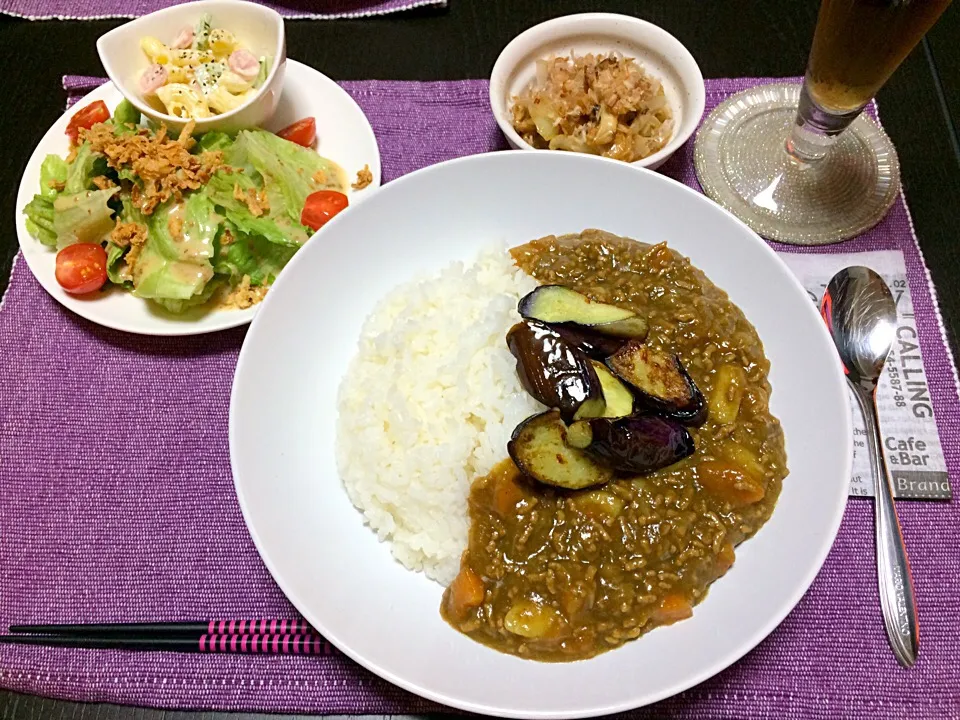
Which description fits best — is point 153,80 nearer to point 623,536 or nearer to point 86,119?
point 86,119

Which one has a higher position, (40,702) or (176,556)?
(176,556)

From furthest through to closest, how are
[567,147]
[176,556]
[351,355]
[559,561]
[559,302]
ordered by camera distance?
[567,147], [351,355], [176,556], [559,302], [559,561]

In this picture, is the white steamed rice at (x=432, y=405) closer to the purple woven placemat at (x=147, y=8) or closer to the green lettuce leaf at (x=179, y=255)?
the green lettuce leaf at (x=179, y=255)

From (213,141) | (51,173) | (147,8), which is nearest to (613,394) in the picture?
(213,141)

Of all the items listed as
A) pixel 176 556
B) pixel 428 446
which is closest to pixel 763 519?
pixel 428 446

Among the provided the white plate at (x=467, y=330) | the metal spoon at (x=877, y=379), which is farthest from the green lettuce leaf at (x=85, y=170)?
the metal spoon at (x=877, y=379)

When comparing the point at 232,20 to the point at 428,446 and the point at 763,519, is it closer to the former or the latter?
the point at 428,446

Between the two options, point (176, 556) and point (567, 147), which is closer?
point (176, 556)

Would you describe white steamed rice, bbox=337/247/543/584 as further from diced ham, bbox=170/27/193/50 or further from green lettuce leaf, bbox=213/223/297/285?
diced ham, bbox=170/27/193/50
